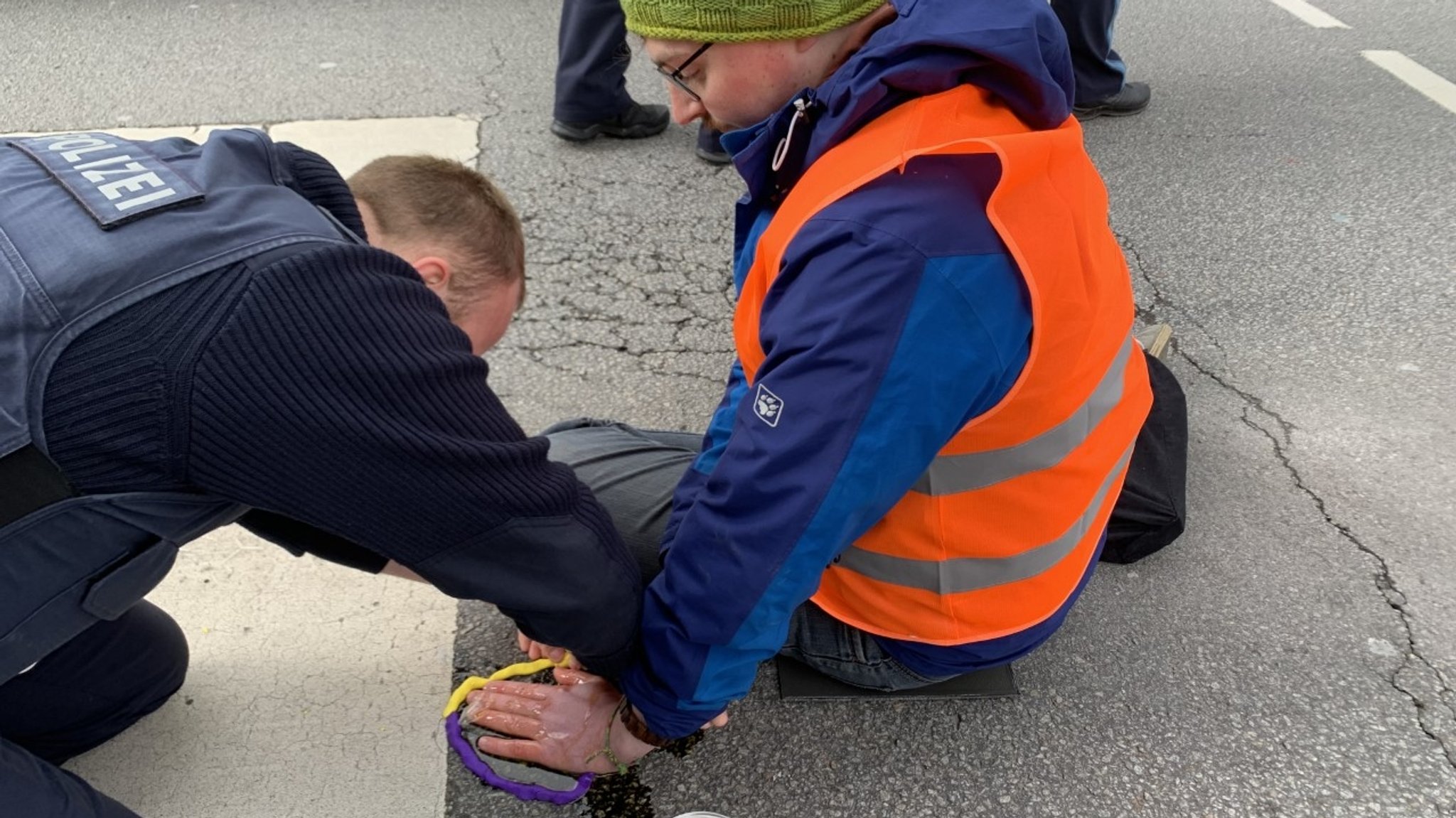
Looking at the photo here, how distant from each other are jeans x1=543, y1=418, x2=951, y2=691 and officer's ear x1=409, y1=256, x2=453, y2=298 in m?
0.51

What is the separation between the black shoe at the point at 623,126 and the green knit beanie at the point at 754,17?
2.58 metres

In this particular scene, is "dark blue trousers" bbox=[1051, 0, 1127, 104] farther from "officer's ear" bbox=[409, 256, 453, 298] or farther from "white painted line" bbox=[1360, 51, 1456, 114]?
"officer's ear" bbox=[409, 256, 453, 298]

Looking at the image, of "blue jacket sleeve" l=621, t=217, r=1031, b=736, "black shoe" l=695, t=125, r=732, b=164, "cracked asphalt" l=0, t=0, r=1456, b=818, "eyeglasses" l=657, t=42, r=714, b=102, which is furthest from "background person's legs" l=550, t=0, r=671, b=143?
"blue jacket sleeve" l=621, t=217, r=1031, b=736

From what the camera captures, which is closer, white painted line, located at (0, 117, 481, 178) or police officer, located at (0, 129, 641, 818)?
police officer, located at (0, 129, 641, 818)

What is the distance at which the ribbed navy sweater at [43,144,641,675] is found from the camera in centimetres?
105

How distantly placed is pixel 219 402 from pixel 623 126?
3.10 m

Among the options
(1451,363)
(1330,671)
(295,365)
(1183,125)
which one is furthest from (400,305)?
(1183,125)

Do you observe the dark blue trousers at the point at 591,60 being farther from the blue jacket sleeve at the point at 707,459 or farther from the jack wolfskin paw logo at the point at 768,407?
the jack wolfskin paw logo at the point at 768,407

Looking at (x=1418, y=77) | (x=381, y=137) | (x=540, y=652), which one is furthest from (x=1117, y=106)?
(x=540, y=652)

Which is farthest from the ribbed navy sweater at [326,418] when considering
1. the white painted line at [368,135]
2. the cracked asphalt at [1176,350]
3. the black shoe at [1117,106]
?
the black shoe at [1117,106]

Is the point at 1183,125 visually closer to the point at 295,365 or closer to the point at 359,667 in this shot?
the point at 359,667

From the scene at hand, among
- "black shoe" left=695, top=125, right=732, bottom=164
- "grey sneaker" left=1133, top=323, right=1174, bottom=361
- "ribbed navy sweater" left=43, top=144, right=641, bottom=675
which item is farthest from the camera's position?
"black shoe" left=695, top=125, right=732, bottom=164

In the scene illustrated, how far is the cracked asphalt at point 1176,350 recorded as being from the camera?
5.91 ft

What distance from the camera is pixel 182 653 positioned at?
1.86 metres
